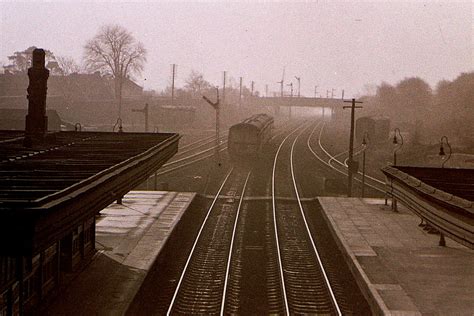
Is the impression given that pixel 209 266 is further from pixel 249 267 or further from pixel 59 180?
pixel 59 180

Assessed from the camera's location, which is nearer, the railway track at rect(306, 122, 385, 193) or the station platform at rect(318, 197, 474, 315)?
the station platform at rect(318, 197, 474, 315)

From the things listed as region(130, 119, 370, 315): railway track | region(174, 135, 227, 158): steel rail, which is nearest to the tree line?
region(174, 135, 227, 158): steel rail

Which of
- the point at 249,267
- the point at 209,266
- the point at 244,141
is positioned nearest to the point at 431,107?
the point at 244,141

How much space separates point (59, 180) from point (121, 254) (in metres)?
6.15

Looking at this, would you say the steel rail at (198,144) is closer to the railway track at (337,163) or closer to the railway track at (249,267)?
the railway track at (337,163)

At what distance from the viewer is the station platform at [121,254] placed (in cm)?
1274

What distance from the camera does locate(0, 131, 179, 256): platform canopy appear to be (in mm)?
8109

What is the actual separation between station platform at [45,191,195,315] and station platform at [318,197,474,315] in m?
5.64

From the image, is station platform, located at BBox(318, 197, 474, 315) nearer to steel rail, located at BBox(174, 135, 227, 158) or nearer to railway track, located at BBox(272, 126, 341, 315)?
railway track, located at BBox(272, 126, 341, 315)

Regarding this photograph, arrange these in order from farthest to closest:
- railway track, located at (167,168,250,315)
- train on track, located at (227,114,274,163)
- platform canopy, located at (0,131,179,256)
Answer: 1. train on track, located at (227,114,274,163)
2. railway track, located at (167,168,250,315)
3. platform canopy, located at (0,131,179,256)

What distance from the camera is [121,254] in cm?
1694

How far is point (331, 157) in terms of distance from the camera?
47.9 metres

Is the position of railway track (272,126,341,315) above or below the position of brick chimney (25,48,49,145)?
below

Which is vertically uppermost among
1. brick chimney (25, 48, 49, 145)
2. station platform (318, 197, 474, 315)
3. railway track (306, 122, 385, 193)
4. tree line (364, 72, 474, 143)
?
tree line (364, 72, 474, 143)
